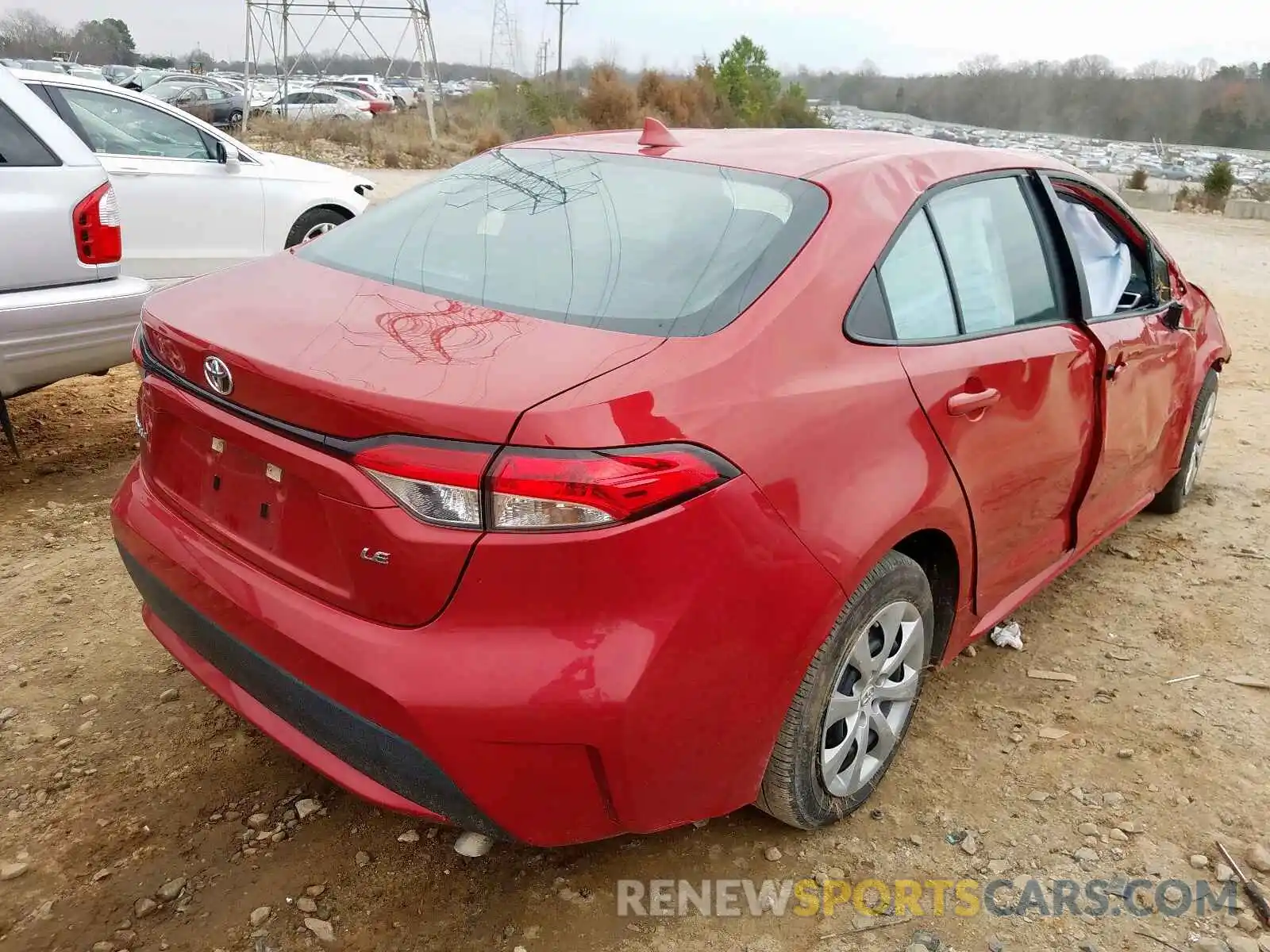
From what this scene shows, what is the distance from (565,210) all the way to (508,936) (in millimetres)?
1690

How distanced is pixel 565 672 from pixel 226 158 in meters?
6.02

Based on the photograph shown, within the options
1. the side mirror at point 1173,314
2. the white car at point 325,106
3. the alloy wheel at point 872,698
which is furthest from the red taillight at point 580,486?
the white car at point 325,106

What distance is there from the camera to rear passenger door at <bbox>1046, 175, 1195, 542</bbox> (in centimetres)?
302

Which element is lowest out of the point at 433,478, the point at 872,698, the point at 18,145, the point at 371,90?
the point at 872,698

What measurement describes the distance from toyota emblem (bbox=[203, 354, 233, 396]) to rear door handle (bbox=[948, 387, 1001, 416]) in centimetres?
156

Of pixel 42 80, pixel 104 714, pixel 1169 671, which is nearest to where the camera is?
pixel 104 714

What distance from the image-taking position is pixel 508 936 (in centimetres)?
204

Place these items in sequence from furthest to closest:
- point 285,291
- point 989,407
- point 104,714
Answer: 1. point 104,714
2. point 989,407
3. point 285,291

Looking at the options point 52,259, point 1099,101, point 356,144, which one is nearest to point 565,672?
point 52,259

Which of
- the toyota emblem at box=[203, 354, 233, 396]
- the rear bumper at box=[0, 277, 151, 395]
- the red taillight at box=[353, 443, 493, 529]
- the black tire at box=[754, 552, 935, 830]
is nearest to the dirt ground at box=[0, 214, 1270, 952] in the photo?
the black tire at box=[754, 552, 935, 830]

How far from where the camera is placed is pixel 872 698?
7.65 feet

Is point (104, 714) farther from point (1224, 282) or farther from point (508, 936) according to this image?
point (1224, 282)

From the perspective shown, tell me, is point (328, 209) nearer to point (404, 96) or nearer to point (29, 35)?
point (404, 96)

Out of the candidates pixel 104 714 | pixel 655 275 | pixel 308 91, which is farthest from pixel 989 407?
pixel 308 91
